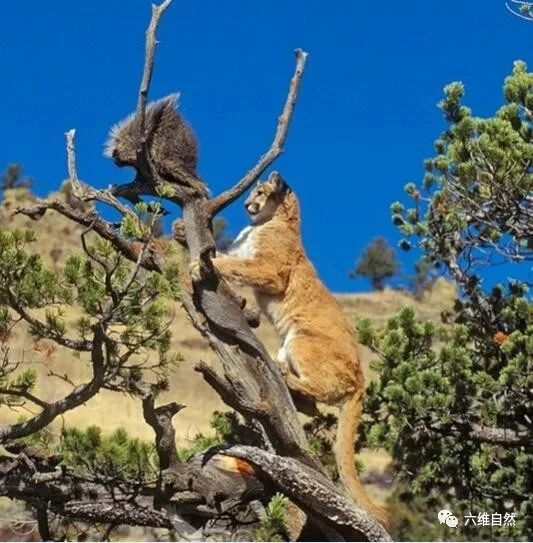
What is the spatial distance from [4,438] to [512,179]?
4697mm

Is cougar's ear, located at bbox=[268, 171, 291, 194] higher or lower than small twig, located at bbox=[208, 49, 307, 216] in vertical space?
higher

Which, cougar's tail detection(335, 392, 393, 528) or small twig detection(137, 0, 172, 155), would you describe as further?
cougar's tail detection(335, 392, 393, 528)

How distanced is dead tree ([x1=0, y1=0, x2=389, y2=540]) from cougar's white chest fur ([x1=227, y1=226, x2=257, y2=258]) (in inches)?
94.4

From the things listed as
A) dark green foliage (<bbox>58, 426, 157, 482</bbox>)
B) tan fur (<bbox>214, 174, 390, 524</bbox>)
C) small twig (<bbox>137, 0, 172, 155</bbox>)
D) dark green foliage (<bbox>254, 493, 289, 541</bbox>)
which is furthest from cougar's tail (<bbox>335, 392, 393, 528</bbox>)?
small twig (<bbox>137, 0, 172, 155</bbox>)

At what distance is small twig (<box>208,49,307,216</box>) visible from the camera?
744 cm

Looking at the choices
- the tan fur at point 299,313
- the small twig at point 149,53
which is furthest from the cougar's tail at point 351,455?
the small twig at point 149,53

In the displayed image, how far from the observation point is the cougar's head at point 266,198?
11069 mm

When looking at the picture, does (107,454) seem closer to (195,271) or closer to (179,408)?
(179,408)

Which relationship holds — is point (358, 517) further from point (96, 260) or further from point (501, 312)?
point (501, 312)

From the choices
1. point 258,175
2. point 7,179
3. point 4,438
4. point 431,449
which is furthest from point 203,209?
point 7,179

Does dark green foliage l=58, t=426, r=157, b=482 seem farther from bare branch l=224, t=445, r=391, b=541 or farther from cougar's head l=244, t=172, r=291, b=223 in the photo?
cougar's head l=244, t=172, r=291, b=223

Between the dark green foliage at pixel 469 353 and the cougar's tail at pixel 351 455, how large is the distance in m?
0.34

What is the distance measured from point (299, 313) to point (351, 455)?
162 centimetres

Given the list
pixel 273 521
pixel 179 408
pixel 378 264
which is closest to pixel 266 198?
pixel 179 408
